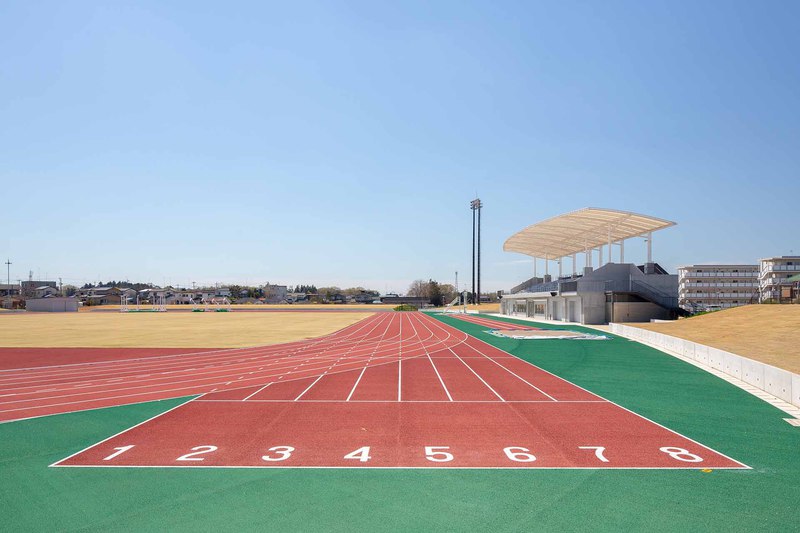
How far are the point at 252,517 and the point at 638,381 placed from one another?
13.6 meters

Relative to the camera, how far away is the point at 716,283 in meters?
100

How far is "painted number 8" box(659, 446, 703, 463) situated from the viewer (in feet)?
27.6

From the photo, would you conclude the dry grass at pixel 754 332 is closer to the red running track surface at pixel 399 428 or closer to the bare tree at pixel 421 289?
the red running track surface at pixel 399 428

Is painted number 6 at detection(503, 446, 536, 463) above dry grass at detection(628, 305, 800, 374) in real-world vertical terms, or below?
below

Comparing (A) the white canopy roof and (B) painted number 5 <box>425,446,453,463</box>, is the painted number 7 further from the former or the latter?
(A) the white canopy roof

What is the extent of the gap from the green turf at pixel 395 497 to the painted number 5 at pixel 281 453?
59 cm

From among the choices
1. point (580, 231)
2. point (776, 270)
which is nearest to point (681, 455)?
point (580, 231)

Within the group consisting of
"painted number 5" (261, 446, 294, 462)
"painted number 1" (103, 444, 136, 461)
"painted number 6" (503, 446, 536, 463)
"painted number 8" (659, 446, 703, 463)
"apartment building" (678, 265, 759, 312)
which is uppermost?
"apartment building" (678, 265, 759, 312)

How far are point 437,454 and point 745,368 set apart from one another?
475 inches

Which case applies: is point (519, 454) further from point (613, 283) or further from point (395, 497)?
point (613, 283)

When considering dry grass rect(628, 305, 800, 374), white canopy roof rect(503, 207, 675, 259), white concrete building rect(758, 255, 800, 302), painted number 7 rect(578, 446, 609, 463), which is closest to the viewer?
painted number 7 rect(578, 446, 609, 463)

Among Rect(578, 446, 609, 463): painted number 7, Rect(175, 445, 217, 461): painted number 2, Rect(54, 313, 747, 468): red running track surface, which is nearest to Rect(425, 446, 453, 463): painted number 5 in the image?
Rect(54, 313, 747, 468): red running track surface

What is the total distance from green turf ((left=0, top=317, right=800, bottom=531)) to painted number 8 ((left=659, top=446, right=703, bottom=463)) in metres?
0.61

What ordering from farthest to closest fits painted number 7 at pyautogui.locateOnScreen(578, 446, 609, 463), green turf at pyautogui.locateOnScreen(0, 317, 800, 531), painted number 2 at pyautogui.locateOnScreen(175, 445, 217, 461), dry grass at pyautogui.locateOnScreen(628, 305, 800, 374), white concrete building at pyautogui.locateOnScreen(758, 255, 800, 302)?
1. white concrete building at pyautogui.locateOnScreen(758, 255, 800, 302)
2. dry grass at pyautogui.locateOnScreen(628, 305, 800, 374)
3. painted number 7 at pyautogui.locateOnScreen(578, 446, 609, 463)
4. painted number 2 at pyautogui.locateOnScreen(175, 445, 217, 461)
5. green turf at pyautogui.locateOnScreen(0, 317, 800, 531)
